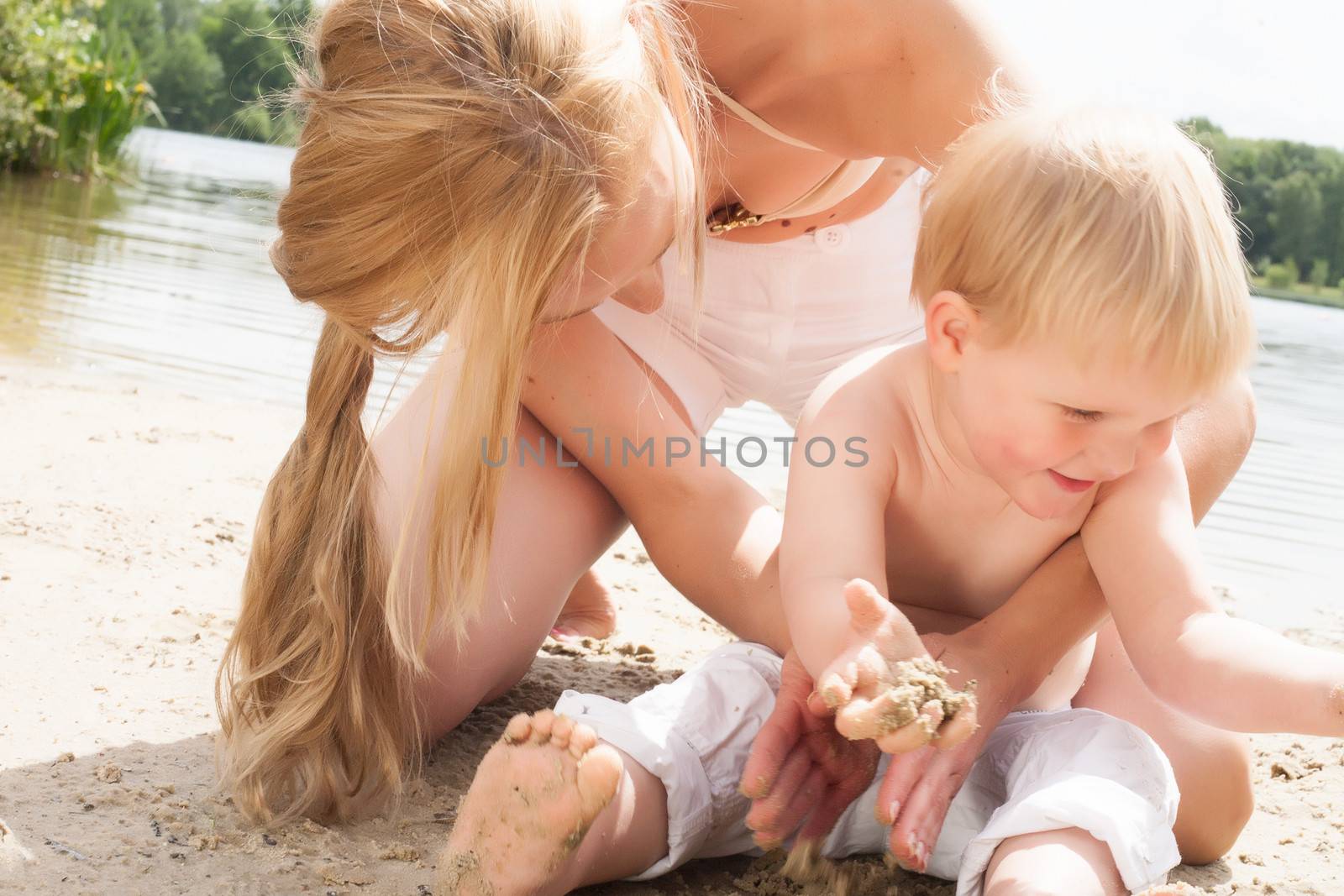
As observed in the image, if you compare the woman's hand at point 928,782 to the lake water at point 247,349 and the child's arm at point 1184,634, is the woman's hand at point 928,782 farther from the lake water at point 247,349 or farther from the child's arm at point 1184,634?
the lake water at point 247,349

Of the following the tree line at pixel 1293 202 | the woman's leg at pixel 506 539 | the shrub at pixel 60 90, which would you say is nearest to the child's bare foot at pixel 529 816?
the woman's leg at pixel 506 539

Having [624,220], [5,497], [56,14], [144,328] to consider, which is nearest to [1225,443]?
[624,220]

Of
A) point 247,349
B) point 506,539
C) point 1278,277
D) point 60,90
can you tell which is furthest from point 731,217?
point 1278,277

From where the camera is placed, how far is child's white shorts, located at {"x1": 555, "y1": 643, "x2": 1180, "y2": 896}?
45.8 inches

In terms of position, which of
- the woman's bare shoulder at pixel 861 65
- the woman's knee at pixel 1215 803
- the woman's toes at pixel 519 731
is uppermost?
the woman's bare shoulder at pixel 861 65

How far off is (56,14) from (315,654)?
9.44m

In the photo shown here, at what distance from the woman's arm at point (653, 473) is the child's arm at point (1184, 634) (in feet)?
1.54

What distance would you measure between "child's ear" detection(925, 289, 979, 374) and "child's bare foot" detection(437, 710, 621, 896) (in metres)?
0.57

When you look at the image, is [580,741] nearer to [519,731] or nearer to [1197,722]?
[519,731]

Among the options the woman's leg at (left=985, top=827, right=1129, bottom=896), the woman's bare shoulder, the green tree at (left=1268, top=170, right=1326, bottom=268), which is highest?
the green tree at (left=1268, top=170, right=1326, bottom=268)

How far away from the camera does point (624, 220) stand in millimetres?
1441

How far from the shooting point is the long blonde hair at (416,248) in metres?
1.36


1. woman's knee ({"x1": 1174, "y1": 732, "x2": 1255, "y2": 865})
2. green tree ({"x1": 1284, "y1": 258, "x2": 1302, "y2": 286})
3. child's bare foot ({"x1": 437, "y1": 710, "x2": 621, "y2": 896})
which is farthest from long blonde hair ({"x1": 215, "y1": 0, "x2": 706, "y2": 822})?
green tree ({"x1": 1284, "y1": 258, "x2": 1302, "y2": 286})

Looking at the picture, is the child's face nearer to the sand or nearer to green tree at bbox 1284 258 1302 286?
the sand
